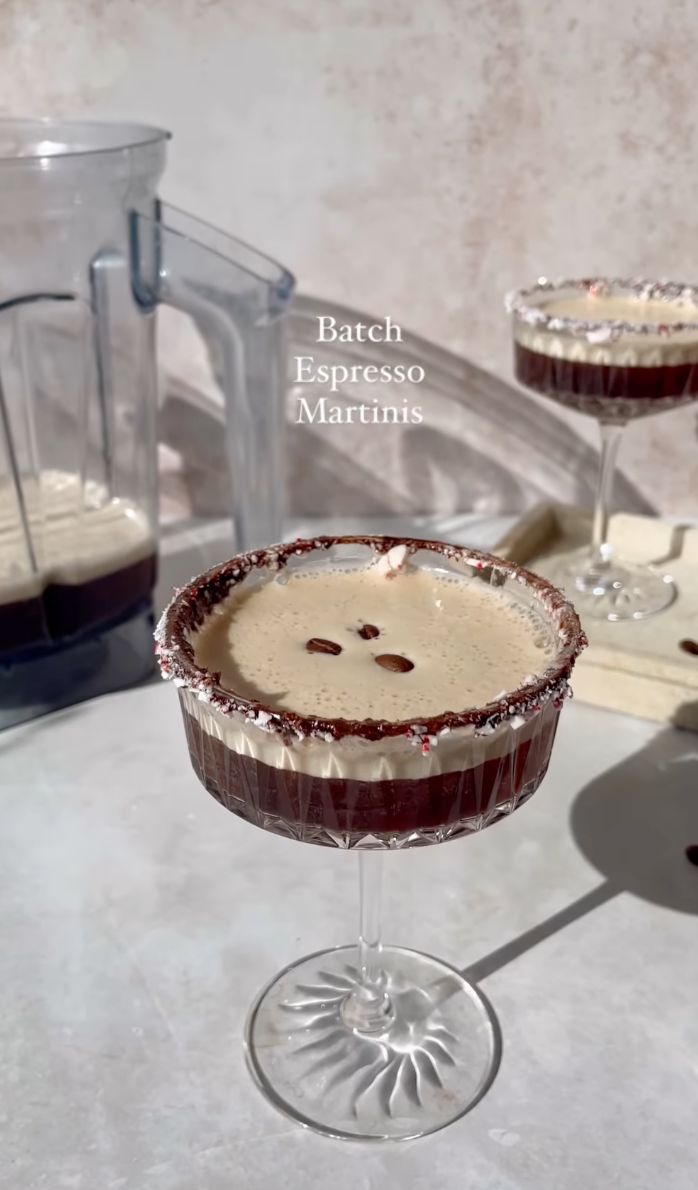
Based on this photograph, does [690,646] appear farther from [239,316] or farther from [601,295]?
[239,316]

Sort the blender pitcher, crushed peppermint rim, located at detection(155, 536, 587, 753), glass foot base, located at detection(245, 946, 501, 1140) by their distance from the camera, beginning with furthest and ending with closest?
the blender pitcher
glass foot base, located at detection(245, 946, 501, 1140)
crushed peppermint rim, located at detection(155, 536, 587, 753)

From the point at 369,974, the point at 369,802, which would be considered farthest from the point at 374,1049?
the point at 369,802

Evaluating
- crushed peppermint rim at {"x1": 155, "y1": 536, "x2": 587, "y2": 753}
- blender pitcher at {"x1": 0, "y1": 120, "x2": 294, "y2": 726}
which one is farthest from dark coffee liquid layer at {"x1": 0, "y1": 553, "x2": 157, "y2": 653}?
crushed peppermint rim at {"x1": 155, "y1": 536, "x2": 587, "y2": 753}

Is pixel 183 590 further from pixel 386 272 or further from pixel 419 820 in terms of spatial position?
pixel 386 272

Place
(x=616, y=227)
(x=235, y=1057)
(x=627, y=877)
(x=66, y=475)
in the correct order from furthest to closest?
(x=616, y=227) → (x=66, y=475) → (x=627, y=877) → (x=235, y=1057)

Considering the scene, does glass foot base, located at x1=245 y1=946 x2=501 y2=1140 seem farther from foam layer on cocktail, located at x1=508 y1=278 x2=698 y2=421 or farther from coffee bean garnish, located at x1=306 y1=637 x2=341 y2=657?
foam layer on cocktail, located at x1=508 y1=278 x2=698 y2=421

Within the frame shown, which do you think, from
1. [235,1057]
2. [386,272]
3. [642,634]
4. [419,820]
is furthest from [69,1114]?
[386,272]

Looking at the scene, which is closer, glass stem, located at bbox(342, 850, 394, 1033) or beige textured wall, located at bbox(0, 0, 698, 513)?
glass stem, located at bbox(342, 850, 394, 1033)
